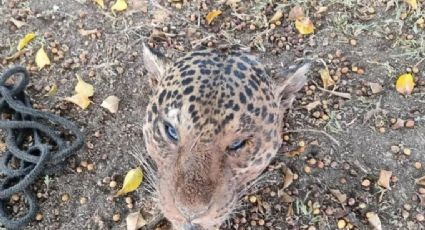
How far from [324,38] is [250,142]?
1865mm

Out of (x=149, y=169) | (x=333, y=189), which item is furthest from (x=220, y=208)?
(x=333, y=189)

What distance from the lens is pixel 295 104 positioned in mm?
4824

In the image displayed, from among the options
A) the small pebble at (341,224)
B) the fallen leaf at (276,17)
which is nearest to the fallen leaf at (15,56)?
the fallen leaf at (276,17)

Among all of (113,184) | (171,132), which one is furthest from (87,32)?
(171,132)

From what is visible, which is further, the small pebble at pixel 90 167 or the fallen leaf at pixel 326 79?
the fallen leaf at pixel 326 79

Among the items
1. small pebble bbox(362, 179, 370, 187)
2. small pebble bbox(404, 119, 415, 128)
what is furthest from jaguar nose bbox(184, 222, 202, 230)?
small pebble bbox(404, 119, 415, 128)

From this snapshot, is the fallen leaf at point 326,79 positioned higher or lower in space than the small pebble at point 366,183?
higher

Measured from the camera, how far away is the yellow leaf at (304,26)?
512 cm

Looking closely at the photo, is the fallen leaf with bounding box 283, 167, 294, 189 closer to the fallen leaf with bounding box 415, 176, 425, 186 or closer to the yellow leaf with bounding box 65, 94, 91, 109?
the fallen leaf with bounding box 415, 176, 425, 186

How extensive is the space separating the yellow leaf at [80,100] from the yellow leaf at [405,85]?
2.15 metres

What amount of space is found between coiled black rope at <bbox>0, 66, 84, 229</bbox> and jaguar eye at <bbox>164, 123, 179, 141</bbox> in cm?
127

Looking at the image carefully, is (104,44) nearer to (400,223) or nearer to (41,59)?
(41,59)

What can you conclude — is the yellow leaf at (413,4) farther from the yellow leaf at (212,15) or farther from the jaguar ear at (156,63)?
the jaguar ear at (156,63)

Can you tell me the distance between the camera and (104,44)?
5133 mm
